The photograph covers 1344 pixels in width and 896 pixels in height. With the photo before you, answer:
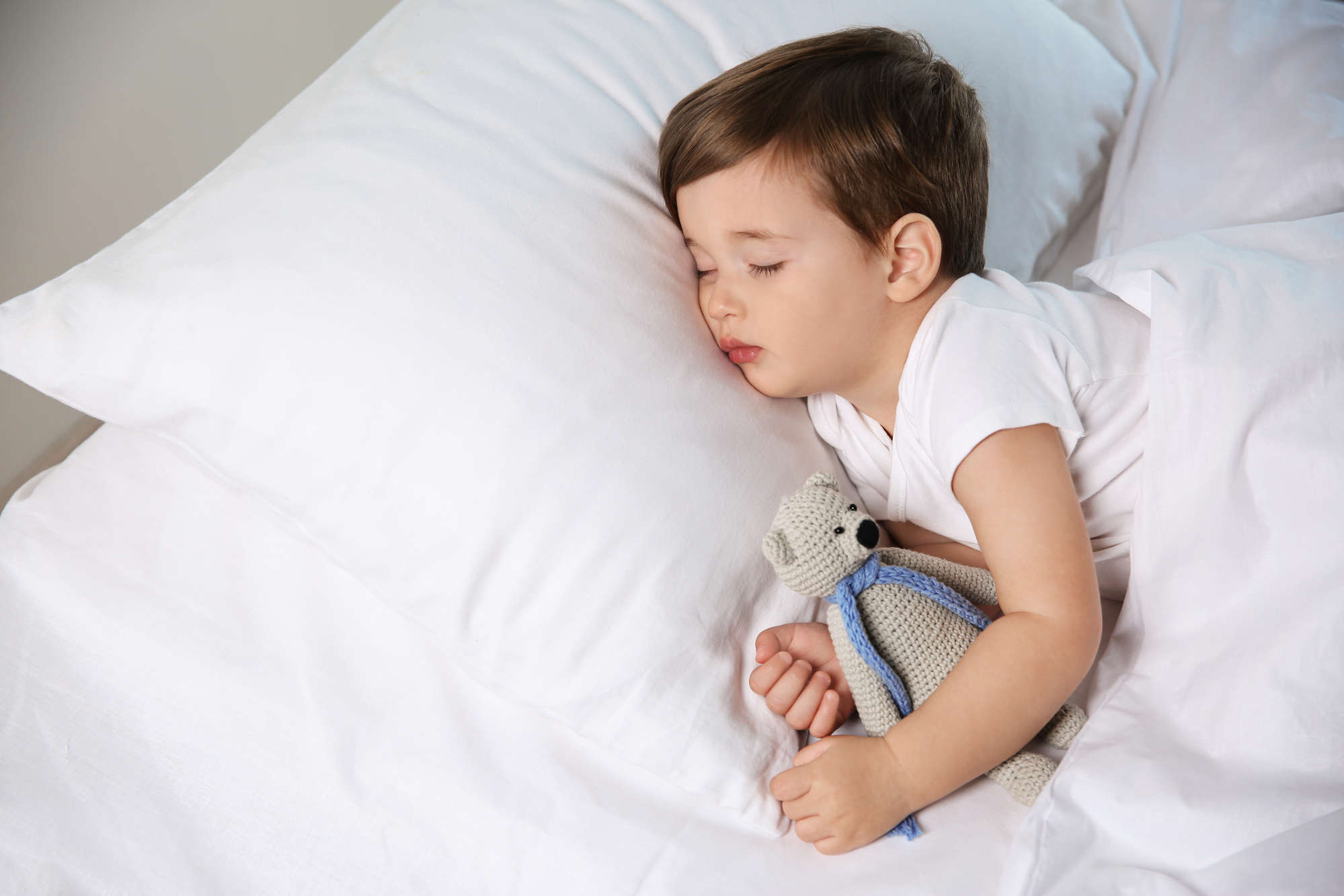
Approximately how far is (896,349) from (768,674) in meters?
0.36

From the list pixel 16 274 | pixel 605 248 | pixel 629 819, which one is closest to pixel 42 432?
pixel 16 274

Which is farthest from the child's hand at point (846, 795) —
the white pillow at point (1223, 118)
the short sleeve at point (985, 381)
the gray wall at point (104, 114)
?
the gray wall at point (104, 114)

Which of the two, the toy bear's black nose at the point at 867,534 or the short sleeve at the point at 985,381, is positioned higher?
the short sleeve at the point at 985,381

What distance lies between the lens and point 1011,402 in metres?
0.82

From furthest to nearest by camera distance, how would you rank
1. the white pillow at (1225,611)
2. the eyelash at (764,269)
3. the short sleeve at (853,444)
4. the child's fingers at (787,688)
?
1. the short sleeve at (853,444)
2. the eyelash at (764,269)
3. the child's fingers at (787,688)
4. the white pillow at (1225,611)

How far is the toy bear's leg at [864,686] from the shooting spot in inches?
30.6

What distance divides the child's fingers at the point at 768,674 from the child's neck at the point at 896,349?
0.29m

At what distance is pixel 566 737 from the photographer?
0.81 metres

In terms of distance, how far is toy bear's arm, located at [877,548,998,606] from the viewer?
0.88m

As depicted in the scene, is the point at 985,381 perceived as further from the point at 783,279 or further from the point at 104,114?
the point at 104,114

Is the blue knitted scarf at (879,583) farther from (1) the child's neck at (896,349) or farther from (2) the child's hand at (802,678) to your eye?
(1) the child's neck at (896,349)

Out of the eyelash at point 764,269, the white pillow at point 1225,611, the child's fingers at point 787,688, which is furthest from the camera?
the eyelash at point 764,269

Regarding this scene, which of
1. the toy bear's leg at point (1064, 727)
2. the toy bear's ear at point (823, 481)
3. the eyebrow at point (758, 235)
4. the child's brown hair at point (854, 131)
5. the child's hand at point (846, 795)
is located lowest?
the toy bear's leg at point (1064, 727)

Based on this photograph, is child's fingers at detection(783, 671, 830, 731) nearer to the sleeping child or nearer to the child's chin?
the sleeping child
